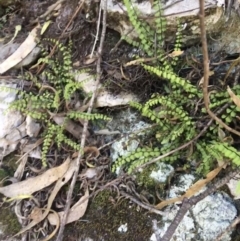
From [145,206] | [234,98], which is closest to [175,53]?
[234,98]

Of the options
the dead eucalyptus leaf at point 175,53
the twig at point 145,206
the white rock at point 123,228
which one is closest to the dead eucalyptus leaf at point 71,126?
the twig at point 145,206

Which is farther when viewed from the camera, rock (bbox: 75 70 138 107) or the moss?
rock (bbox: 75 70 138 107)

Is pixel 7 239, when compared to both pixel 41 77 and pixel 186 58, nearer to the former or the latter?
pixel 41 77

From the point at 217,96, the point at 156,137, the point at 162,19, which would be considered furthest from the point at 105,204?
the point at 162,19

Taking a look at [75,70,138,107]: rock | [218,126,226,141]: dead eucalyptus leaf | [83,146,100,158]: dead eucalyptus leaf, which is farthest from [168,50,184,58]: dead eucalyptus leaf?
[83,146,100,158]: dead eucalyptus leaf

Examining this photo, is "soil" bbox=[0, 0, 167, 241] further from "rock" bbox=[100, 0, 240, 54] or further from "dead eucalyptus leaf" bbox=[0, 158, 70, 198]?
"rock" bbox=[100, 0, 240, 54]

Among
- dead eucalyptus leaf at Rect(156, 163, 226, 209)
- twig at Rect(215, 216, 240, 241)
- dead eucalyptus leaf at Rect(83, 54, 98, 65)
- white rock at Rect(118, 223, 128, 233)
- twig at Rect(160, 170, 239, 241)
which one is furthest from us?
dead eucalyptus leaf at Rect(83, 54, 98, 65)
